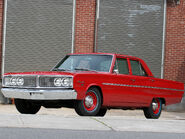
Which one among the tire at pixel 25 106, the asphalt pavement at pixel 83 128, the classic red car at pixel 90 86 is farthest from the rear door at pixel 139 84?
the asphalt pavement at pixel 83 128

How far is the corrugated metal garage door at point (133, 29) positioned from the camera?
2098cm

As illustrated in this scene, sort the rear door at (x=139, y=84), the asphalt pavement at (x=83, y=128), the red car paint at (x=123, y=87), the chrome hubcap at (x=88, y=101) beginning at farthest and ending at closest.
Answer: the rear door at (x=139, y=84) < the chrome hubcap at (x=88, y=101) < the red car paint at (x=123, y=87) < the asphalt pavement at (x=83, y=128)

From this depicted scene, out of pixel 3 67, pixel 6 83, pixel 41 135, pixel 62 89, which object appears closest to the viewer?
pixel 41 135

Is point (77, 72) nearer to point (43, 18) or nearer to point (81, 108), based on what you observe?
point (81, 108)

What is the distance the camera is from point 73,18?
68.5ft

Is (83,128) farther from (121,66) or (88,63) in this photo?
(121,66)

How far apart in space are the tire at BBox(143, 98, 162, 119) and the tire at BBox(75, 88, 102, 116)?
93.0 inches

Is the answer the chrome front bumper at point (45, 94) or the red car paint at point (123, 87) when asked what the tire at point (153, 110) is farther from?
the chrome front bumper at point (45, 94)

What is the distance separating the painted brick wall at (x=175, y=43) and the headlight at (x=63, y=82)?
1223 centimetres

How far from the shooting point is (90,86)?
10.1 m

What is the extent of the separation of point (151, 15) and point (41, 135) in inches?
616

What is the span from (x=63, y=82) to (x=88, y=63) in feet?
4.38

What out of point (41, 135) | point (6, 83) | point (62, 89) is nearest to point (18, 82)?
point (6, 83)

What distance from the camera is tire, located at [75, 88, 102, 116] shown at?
32.4 ft
